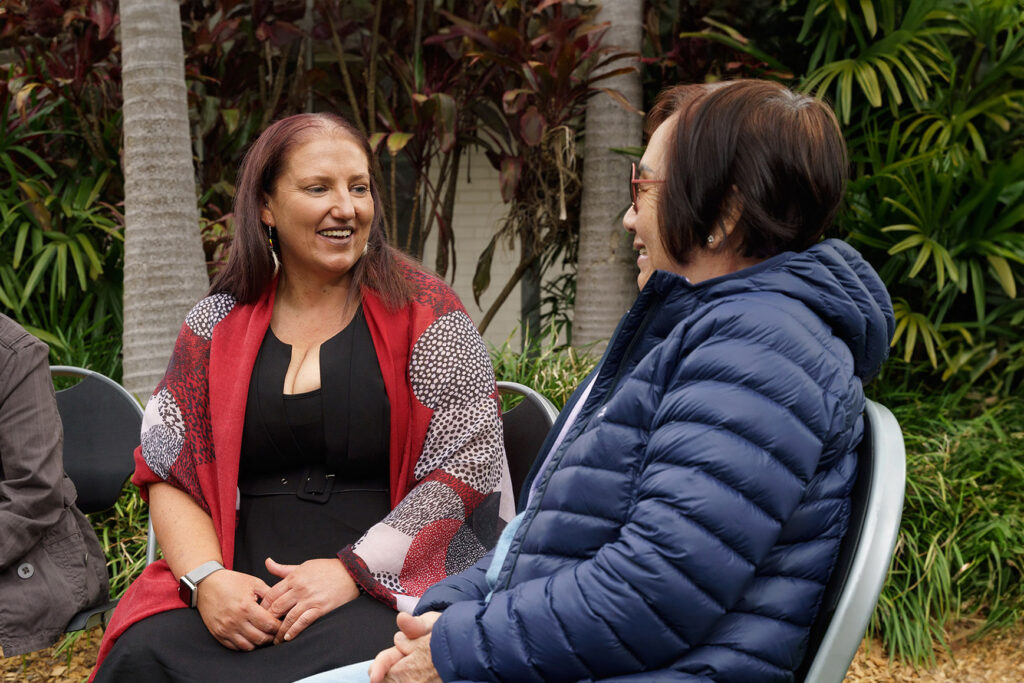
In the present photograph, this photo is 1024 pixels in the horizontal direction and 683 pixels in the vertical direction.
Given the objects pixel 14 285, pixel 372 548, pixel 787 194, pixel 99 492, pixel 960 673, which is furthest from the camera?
pixel 14 285

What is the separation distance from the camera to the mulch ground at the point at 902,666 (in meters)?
3.71

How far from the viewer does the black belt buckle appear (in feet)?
7.76

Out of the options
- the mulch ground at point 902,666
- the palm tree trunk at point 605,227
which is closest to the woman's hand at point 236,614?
the mulch ground at point 902,666

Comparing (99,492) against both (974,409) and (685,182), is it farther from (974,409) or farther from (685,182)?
(974,409)

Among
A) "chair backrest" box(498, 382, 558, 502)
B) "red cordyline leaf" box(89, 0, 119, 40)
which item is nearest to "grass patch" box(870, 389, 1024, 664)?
"chair backrest" box(498, 382, 558, 502)

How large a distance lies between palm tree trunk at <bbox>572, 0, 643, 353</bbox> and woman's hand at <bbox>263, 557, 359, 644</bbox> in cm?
303

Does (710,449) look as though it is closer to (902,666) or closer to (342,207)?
(342,207)

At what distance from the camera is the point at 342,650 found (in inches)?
79.2

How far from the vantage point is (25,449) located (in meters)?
2.60

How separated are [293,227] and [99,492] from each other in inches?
51.9

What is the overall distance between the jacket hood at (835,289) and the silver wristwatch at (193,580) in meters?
1.41

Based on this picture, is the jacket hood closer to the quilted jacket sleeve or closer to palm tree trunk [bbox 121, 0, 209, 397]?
the quilted jacket sleeve

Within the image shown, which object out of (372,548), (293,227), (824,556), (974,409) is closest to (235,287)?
(293,227)

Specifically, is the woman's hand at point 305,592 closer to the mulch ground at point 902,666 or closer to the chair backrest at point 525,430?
the chair backrest at point 525,430
